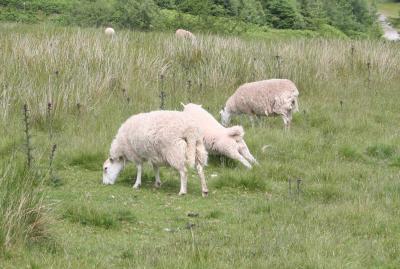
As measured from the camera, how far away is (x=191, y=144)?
791 centimetres

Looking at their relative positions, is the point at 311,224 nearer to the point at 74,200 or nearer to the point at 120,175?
the point at 74,200

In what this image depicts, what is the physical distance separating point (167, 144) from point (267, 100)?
4486 millimetres

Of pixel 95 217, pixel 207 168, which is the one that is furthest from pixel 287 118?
pixel 95 217

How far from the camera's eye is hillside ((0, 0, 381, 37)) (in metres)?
29.6

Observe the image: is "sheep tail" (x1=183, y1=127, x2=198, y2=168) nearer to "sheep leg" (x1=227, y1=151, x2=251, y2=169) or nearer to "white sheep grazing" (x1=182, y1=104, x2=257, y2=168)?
"white sheep grazing" (x1=182, y1=104, x2=257, y2=168)

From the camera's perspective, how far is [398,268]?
548cm

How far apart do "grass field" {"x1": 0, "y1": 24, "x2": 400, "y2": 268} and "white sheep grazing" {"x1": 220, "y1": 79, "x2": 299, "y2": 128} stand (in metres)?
0.40

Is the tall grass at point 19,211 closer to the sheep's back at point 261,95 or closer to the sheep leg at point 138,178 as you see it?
the sheep leg at point 138,178

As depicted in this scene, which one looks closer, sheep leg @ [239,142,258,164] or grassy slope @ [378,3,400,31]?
sheep leg @ [239,142,258,164]

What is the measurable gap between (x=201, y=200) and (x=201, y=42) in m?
8.61

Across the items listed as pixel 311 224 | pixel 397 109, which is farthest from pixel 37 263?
pixel 397 109

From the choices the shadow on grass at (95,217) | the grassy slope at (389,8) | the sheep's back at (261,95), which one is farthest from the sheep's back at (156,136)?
the grassy slope at (389,8)

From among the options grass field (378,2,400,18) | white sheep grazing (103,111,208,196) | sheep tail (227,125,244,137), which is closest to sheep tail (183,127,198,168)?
white sheep grazing (103,111,208,196)

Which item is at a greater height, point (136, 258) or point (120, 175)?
point (136, 258)
